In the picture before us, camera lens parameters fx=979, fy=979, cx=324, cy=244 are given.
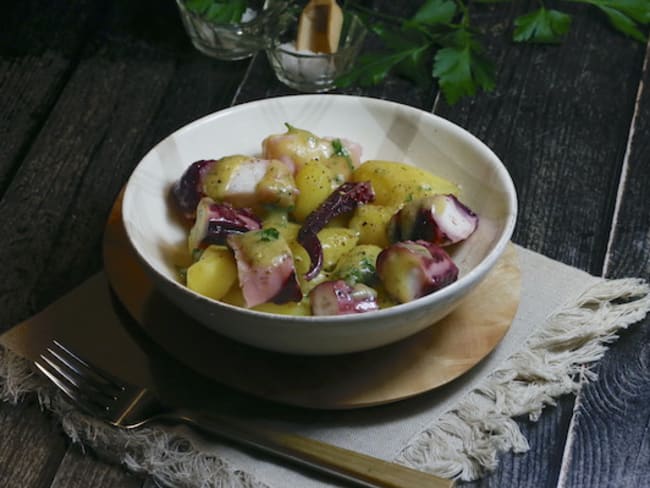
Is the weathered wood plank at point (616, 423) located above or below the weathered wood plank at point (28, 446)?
above

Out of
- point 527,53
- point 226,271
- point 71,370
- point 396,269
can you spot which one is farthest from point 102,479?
point 527,53

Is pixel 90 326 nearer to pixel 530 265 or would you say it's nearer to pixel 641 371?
pixel 530 265

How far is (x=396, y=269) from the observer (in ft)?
3.48

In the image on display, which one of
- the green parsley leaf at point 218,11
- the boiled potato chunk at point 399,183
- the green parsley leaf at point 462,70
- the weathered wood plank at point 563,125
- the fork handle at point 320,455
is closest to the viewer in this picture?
the fork handle at point 320,455

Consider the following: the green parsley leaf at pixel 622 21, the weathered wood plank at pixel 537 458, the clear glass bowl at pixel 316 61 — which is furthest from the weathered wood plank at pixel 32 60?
the green parsley leaf at pixel 622 21

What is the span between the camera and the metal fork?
1021mm

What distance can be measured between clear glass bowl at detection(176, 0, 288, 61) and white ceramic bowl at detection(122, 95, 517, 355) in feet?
1.70

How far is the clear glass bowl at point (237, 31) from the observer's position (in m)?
1.82

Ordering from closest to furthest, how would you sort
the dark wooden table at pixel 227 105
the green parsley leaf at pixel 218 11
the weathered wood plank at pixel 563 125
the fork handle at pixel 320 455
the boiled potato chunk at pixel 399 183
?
the fork handle at pixel 320 455, the dark wooden table at pixel 227 105, the boiled potato chunk at pixel 399 183, the weathered wood plank at pixel 563 125, the green parsley leaf at pixel 218 11

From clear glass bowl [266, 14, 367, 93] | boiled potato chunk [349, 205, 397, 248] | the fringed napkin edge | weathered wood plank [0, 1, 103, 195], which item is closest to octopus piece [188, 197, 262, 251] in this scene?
boiled potato chunk [349, 205, 397, 248]

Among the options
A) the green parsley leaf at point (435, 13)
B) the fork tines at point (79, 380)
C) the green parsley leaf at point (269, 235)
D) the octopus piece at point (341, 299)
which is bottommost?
the fork tines at point (79, 380)

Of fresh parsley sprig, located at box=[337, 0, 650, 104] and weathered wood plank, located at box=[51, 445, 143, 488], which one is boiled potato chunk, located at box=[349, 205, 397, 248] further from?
fresh parsley sprig, located at box=[337, 0, 650, 104]

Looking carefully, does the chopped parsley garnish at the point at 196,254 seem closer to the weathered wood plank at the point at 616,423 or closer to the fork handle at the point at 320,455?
the fork handle at the point at 320,455

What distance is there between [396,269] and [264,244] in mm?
146
